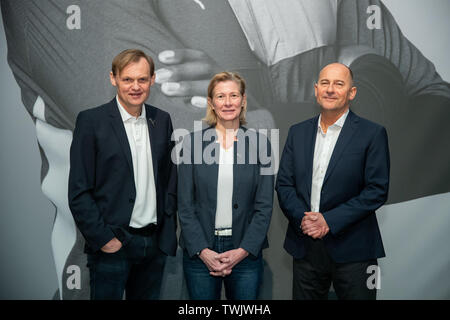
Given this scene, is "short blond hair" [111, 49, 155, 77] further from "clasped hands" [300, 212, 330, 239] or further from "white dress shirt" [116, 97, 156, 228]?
"clasped hands" [300, 212, 330, 239]

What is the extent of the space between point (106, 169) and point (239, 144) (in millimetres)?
761

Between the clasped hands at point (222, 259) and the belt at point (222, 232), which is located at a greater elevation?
the belt at point (222, 232)

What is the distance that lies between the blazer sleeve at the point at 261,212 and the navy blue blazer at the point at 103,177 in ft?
1.67

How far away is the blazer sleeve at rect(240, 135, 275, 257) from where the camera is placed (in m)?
2.16

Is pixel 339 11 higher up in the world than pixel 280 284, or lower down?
higher up

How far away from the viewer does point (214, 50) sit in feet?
9.84

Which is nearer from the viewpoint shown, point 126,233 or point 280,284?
point 126,233

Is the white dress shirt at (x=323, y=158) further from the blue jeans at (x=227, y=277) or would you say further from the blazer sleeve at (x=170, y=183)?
the blazer sleeve at (x=170, y=183)

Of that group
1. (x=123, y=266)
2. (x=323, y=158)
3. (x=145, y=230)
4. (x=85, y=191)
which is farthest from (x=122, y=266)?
(x=323, y=158)

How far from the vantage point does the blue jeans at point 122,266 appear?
7.39ft

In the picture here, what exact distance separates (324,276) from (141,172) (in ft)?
4.02

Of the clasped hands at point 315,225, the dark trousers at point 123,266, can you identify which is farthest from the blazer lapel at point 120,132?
the clasped hands at point 315,225
